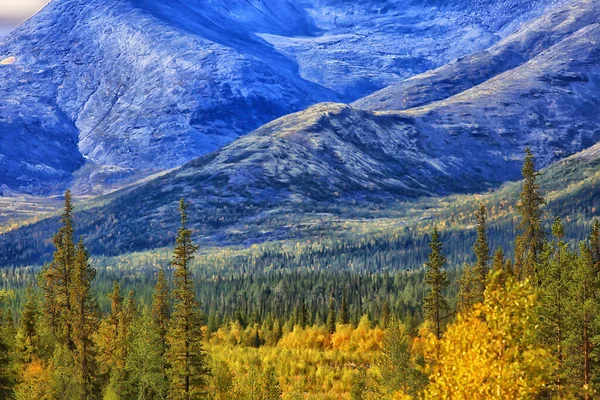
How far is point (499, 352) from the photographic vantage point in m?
30.4

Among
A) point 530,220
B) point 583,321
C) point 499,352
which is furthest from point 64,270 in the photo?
point 499,352

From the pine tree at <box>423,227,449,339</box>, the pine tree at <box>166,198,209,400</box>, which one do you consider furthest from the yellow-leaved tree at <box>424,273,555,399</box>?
the pine tree at <box>423,227,449,339</box>

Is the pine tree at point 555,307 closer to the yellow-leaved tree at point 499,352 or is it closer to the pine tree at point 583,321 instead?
the pine tree at point 583,321

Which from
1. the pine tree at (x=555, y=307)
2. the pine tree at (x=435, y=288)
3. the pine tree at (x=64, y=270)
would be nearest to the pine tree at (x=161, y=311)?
the pine tree at (x=64, y=270)

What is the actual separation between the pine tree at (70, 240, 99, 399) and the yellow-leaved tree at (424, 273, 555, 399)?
52290mm

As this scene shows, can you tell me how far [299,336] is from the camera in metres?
129

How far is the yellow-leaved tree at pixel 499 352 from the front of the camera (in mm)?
29859

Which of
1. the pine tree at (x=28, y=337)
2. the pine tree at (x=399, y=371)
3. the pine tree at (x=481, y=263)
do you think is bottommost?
the pine tree at (x=399, y=371)

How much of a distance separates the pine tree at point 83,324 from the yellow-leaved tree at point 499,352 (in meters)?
52.3

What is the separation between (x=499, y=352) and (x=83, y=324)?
54554mm

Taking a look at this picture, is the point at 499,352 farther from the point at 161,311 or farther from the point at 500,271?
the point at 161,311

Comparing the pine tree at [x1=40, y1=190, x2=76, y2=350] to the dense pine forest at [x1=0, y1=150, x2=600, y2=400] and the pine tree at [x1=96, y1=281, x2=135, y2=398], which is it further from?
the pine tree at [x1=96, y1=281, x2=135, y2=398]

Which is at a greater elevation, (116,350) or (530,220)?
(530,220)

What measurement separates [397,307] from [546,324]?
104998mm
